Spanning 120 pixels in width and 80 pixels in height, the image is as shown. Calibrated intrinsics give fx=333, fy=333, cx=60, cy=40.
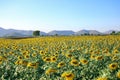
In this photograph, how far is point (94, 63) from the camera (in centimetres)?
1041

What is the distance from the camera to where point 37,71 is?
10.1 metres

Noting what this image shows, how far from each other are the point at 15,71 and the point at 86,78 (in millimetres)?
2676

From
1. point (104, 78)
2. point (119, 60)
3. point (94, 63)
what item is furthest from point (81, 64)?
point (104, 78)

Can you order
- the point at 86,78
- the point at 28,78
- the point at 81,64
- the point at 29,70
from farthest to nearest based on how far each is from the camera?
the point at 81,64 < the point at 29,70 < the point at 28,78 < the point at 86,78

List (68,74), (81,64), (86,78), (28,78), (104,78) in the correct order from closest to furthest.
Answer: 1. (104,78)
2. (68,74)
3. (86,78)
4. (28,78)
5. (81,64)

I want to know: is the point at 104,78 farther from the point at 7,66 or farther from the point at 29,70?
the point at 7,66

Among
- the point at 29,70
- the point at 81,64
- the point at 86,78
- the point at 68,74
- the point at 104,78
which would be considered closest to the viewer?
the point at 104,78

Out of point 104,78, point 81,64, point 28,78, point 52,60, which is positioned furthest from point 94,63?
point 104,78

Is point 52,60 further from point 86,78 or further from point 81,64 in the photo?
point 86,78

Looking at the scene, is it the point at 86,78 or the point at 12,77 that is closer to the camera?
the point at 86,78

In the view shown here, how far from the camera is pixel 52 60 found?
36.4 feet

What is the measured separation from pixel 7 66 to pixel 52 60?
4.90 feet

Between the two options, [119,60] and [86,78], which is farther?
[119,60]

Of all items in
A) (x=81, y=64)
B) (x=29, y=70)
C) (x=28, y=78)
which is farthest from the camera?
(x=81, y=64)
